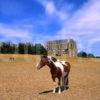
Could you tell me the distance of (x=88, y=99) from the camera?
43.3ft

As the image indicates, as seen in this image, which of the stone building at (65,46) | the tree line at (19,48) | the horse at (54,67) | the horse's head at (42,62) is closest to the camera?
the horse's head at (42,62)

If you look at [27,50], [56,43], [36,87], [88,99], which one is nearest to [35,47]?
[27,50]

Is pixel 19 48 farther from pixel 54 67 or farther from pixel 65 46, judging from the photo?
pixel 54 67

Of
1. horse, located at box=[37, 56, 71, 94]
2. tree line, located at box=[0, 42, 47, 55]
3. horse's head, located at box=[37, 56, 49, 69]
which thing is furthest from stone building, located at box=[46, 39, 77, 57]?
horse's head, located at box=[37, 56, 49, 69]

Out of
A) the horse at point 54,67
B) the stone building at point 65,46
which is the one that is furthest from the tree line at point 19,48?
the horse at point 54,67

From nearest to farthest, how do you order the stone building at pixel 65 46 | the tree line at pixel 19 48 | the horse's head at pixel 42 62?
the horse's head at pixel 42 62, the tree line at pixel 19 48, the stone building at pixel 65 46

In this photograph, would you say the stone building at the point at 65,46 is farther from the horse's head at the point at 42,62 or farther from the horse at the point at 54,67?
the horse's head at the point at 42,62

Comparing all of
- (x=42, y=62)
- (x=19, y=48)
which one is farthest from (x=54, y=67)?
(x=19, y=48)

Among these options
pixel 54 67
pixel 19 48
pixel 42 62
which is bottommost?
pixel 54 67

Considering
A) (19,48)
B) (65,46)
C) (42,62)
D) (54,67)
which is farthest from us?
(65,46)

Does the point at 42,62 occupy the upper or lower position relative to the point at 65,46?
lower

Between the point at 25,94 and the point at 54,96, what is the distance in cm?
138

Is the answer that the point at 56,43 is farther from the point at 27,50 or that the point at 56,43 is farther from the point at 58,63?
the point at 58,63

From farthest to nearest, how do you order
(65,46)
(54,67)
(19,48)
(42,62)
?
(65,46) < (19,48) < (54,67) < (42,62)
